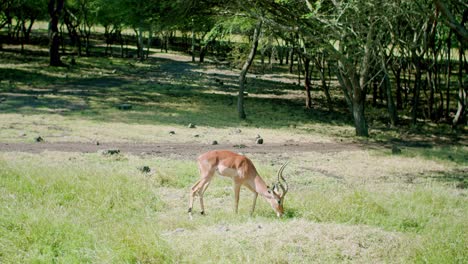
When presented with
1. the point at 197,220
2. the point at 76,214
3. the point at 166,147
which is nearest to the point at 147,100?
the point at 166,147

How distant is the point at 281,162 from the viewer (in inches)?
660

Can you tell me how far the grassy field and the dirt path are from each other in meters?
0.55

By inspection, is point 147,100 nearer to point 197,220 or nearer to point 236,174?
point 236,174

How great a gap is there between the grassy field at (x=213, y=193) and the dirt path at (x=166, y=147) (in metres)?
0.55

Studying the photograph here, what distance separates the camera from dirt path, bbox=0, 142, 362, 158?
53.8 ft

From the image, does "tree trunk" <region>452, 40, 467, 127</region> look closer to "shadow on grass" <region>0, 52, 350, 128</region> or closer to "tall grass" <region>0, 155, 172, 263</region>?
"shadow on grass" <region>0, 52, 350, 128</region>

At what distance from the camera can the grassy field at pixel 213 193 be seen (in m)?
7.90

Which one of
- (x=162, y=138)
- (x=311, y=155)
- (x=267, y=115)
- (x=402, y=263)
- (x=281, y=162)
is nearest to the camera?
(x=402, y=263)

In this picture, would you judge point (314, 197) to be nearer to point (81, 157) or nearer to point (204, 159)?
point (204, 159)

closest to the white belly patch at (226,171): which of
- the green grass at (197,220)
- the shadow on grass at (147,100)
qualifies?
the green grass at (197,220)

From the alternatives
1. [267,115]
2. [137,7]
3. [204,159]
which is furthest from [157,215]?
[267,115]

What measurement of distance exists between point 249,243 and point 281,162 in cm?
877

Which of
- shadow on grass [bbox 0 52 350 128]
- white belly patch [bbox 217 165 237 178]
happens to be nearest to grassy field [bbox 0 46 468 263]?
shadow on grass [bbox 0 52 350 128]

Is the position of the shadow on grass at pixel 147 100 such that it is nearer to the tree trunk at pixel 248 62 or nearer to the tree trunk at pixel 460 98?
the tree trunk at pixel 248 62
